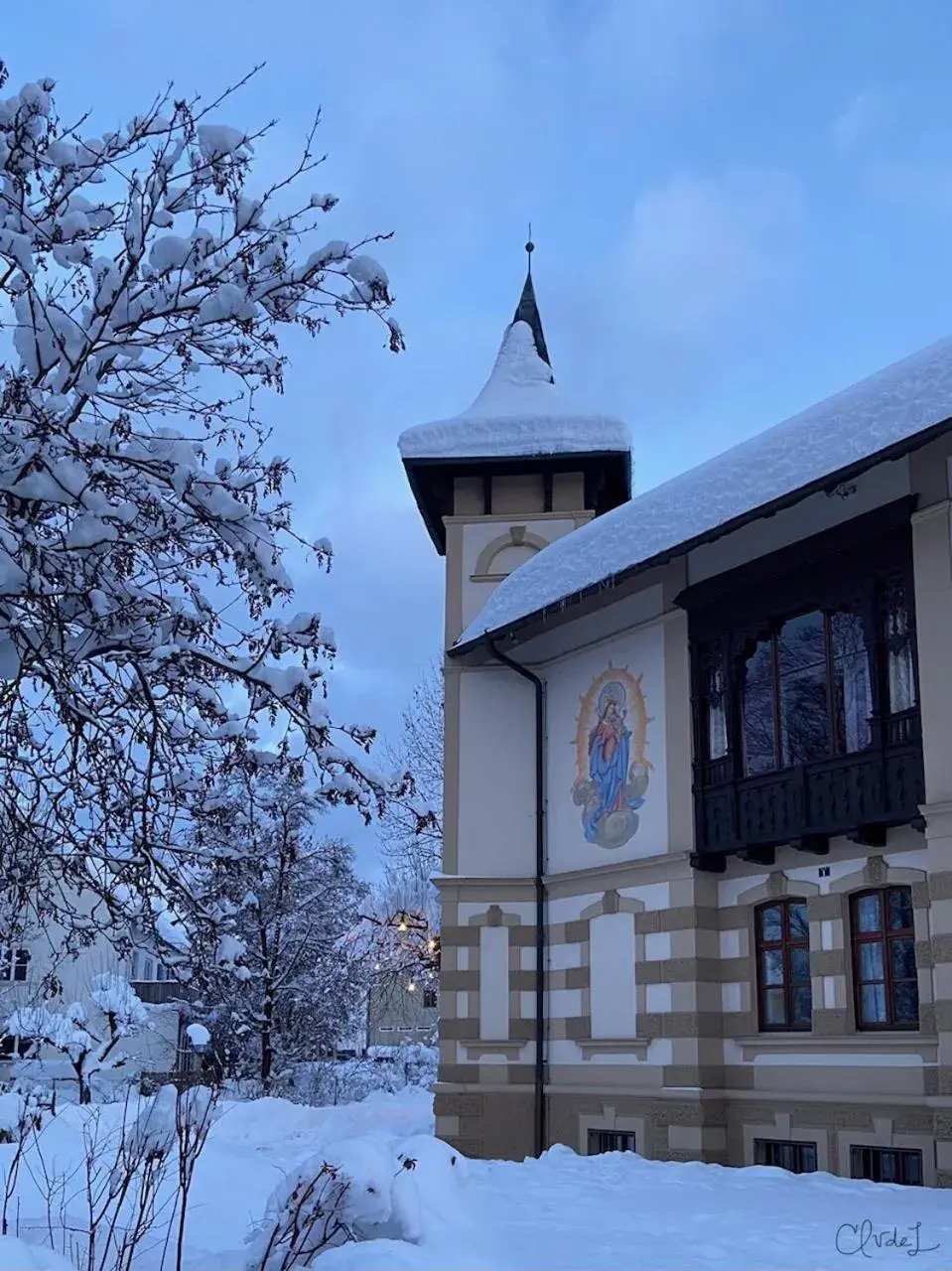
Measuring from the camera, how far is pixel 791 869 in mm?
15445

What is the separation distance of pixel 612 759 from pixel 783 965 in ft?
12.6

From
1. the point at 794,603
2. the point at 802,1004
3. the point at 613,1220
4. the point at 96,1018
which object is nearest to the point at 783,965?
the point at 802,1004

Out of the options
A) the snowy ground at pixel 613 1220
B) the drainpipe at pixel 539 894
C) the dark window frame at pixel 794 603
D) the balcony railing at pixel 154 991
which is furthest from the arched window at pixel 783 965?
the balcony railing at pixel 154 991

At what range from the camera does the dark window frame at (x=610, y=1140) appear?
1681 cm

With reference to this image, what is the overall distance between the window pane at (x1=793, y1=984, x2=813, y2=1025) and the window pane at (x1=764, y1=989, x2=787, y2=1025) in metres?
0.16

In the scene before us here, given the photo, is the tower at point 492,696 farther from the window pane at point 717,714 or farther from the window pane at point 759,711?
the window pane at point 759,711

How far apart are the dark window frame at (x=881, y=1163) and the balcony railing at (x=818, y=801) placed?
124 inches

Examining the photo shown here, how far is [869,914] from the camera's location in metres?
14.6

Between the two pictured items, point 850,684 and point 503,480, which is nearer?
point 850,684

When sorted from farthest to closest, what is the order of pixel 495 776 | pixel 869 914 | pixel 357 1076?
1. pixel 357 1076
2. pixel 495 776
3. pixel 869 914

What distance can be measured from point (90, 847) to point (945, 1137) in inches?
366

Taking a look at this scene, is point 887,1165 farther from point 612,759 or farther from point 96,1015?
point 96,1015

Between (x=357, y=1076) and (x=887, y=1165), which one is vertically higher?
(x=887, y=1165)

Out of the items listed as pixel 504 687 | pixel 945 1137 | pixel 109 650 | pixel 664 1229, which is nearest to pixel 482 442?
pixel 504 687
